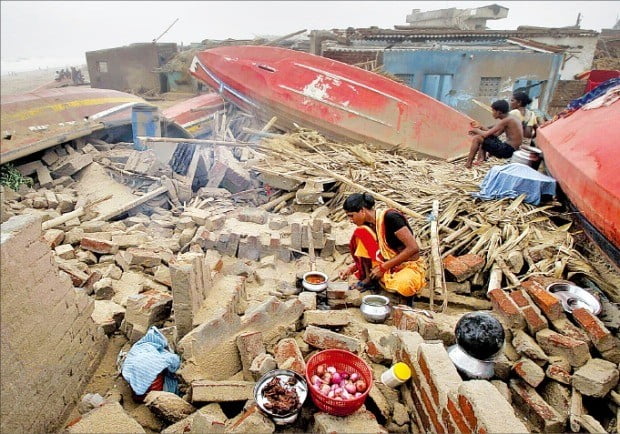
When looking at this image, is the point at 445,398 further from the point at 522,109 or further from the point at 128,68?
the point at 128,68

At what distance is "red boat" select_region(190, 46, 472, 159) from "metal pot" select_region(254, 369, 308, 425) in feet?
22.4

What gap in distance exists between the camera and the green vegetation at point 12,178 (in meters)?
6.22

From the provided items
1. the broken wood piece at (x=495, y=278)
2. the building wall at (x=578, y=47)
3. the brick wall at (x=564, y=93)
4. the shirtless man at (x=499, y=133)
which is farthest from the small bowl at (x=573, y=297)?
the building wall at (x=578, y=47)

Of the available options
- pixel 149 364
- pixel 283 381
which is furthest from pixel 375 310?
pixel 149 364

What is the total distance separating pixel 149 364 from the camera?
254cm

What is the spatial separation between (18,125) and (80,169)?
1.20 metres

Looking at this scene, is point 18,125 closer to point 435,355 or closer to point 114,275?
point 114,275

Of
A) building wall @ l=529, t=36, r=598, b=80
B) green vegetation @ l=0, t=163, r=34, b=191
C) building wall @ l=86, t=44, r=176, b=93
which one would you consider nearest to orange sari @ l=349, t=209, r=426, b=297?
green vegetation @ l=0, t=163, r=34, b=191

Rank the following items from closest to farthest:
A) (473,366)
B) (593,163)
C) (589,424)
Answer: (589,424) < (473,366) < (593,163)

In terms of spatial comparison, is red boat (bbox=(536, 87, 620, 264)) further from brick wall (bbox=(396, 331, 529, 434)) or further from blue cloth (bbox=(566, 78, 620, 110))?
brick wall (bbox=(396, 331, 529, 434))

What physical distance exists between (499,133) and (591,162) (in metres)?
2.51

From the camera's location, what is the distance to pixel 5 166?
6234mm

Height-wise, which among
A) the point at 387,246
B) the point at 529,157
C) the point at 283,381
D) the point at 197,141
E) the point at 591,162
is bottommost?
the point at 283,381

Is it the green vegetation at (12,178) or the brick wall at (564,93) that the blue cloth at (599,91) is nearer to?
the green vegetation at (12,178)
